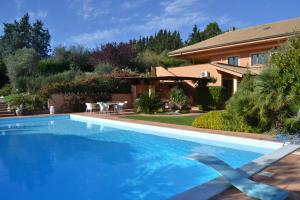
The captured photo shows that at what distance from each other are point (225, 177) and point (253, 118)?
716 centimetres

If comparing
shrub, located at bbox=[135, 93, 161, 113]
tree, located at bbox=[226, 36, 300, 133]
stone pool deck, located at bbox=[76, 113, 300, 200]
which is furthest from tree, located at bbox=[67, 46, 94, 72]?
stone pool deck, located at bbox=[76, 113, 300, 200]

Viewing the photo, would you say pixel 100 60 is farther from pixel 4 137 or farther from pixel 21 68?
pixel 4 137

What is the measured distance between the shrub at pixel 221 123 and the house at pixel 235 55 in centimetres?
765

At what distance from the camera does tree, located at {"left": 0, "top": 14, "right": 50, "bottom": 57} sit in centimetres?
5841

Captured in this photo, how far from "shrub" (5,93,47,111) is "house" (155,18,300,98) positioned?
1117 centimetres

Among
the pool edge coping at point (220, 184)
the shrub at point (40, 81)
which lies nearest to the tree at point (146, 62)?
the shrub at point (40, 81)

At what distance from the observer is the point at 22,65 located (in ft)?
112

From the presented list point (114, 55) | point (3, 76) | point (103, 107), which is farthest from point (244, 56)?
point (3, 76)

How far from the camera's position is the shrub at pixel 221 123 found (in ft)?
41.8

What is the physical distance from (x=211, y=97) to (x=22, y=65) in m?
22.7

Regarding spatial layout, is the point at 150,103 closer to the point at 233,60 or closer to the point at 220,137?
the point at 233,60

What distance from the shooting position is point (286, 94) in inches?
445

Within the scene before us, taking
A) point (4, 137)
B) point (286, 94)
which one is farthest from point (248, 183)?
point (4, 137)

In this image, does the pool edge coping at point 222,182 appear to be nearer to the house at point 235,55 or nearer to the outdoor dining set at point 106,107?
the house at point 235,55
